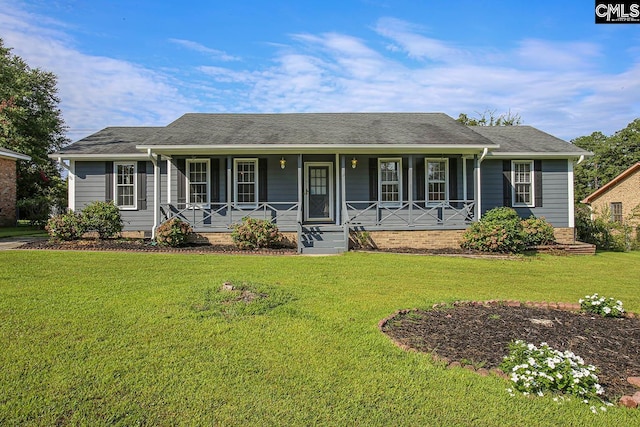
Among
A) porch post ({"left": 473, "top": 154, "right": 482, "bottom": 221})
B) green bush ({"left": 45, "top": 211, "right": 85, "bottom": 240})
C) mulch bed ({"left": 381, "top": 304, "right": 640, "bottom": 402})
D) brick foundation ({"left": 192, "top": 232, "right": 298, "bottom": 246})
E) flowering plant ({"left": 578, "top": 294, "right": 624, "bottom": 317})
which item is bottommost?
mulch bed ({"left": 381, "top": 304, "right": 640, "bottom": 402})

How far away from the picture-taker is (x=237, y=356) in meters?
3.91

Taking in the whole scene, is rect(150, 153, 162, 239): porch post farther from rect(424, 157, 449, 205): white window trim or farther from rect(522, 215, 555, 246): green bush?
rect(522, 215, 555, 246): green bush

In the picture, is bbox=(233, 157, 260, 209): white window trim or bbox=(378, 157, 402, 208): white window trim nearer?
bbox=(233, 157, 260, 209): white window trim

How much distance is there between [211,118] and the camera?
1596 centimetres

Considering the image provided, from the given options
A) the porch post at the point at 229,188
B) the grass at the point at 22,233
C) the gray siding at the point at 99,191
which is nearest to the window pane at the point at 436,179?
the porch post at the point at 229,188

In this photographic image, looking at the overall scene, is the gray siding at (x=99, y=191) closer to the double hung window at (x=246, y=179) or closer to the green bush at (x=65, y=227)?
the green bush at (x=65, y=227)

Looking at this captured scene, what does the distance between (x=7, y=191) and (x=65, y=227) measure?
10.6m

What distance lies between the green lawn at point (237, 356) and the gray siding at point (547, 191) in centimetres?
717

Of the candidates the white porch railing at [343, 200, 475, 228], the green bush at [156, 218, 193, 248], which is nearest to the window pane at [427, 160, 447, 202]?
the white porch railing at [343, 200, 475, 228]

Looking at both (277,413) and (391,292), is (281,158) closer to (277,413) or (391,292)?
(391,292)

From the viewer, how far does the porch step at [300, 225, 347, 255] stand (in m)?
11.9

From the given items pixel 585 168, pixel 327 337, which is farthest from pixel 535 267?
pixel 585 168

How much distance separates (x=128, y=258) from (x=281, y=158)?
6.16 m

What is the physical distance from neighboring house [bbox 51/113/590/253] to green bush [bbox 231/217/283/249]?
91cm
